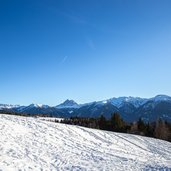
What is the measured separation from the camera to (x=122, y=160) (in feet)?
88.7

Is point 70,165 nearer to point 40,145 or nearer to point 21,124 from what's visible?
point 40,145

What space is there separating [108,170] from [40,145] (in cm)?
861

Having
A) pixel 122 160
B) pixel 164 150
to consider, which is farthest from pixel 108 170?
pixel 164 150

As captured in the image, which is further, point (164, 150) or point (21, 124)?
point (164, 150)

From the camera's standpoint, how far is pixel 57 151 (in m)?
27.0

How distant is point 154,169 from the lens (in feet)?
76.6

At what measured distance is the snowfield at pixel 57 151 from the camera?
2183 cm

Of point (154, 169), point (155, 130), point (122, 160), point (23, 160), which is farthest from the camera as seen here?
point (155, 130)

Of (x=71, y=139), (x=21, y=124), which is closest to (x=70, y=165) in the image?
(x=71, y=139)

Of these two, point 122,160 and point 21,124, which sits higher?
point 21,124

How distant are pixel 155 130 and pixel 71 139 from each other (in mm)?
58602

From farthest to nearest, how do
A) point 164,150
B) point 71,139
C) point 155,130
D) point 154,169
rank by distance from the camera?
point 155,130 → point 164,150 → point 71,139 → point 154,169

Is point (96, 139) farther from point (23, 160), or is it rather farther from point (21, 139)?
point (23, 160)

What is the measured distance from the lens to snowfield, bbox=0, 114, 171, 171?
2183 cm
